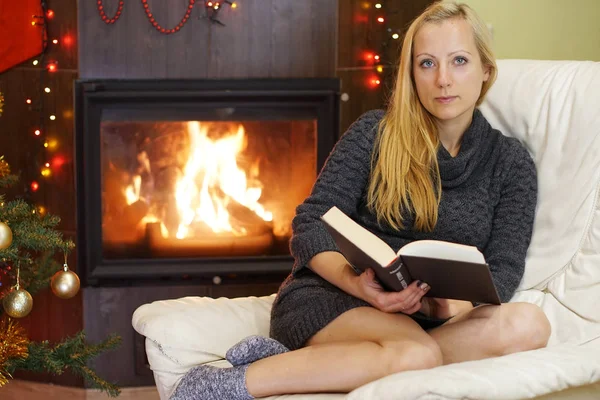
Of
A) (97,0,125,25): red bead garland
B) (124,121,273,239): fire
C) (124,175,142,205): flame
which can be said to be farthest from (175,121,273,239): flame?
(97,0,125,25): red bead garland

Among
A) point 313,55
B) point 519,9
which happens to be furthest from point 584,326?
point 313,55

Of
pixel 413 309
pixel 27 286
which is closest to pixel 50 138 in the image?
pixel 27 286

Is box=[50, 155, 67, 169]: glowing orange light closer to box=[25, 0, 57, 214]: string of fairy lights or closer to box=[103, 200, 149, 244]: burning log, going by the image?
box=[25, 0, 57, 214]: string of fairy lights

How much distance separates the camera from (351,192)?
210cm

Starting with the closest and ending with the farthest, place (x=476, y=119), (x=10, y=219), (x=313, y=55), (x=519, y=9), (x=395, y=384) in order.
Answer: (x=395, y=384) < (x=476, y=119) < (x=10, y=219) < (x=519, y=9) < (x=313, y=55)

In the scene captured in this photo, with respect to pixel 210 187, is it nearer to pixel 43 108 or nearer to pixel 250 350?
pixel 43 108

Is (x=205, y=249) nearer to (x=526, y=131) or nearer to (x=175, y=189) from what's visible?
(x=175, y=189)

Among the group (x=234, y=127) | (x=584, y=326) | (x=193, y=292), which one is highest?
(x=234, y=127)

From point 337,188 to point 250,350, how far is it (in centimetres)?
48

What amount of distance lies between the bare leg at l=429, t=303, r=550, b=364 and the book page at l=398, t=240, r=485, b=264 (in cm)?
28

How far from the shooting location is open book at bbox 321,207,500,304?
1575mm

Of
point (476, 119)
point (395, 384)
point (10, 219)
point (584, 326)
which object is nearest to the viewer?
point (395, 384)

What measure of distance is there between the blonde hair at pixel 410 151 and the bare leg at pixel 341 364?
1.17 feet

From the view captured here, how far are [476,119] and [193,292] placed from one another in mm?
1375
